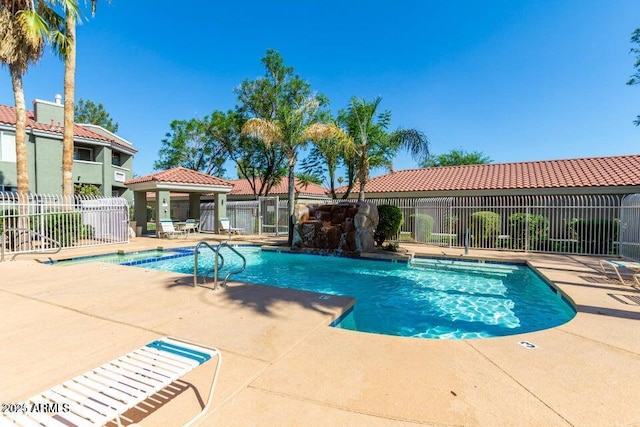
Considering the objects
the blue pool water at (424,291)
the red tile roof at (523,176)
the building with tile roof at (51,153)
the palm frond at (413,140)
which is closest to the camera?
the blue pool water at (424,291)

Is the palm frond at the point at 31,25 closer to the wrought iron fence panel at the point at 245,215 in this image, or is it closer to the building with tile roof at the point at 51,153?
the building with tile roof at the point at 51,153

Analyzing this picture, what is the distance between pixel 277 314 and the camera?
16.3ft

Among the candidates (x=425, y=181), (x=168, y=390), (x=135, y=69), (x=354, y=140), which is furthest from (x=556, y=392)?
(x=135, y=69)

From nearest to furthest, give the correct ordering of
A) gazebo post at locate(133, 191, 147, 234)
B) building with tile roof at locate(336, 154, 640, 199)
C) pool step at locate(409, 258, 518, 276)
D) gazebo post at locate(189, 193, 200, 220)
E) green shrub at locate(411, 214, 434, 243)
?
pool step at locate(409, 258, 518, 276) < building with tile roof at locate(336, 154, 640, 199) < green shrub at locate(411, 214, 434, 243) < gazebo post at locate(133, 191, 147, 234) < gazebo post at locate(189, 193, 200, 220)

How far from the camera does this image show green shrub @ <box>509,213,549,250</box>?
47.6ft

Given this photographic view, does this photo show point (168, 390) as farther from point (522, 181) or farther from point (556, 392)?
point (522, 181)

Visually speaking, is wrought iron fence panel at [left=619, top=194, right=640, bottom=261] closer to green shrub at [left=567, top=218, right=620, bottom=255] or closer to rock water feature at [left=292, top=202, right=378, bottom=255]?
green shrub at [left=567, top=218, right=620, bottom=255]

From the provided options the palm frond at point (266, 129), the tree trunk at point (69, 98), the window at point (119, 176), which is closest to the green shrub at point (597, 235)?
the palm frond at point (266, 129)

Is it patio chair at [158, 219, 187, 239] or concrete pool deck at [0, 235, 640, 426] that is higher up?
patio chair at [158, 219, 187, 239]

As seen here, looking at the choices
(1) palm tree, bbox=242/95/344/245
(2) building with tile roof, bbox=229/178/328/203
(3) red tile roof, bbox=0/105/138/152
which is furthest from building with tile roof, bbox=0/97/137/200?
(1) palm tree, bbox=242/95/344/245

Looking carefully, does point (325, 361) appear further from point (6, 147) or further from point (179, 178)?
point (6, 147)

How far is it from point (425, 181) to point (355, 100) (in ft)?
28.7

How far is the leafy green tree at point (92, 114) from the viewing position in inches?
1784

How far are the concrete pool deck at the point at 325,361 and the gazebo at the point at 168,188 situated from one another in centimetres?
1374
